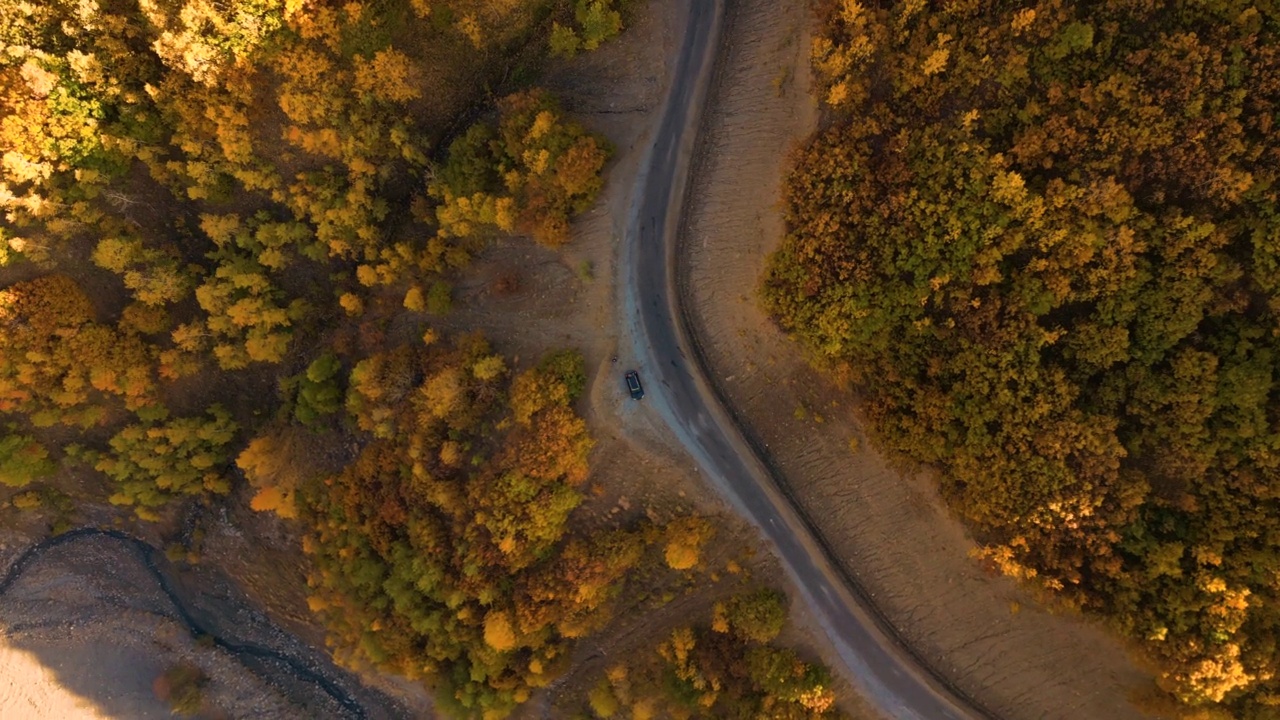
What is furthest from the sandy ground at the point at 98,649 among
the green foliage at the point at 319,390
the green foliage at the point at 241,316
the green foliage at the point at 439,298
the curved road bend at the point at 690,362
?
the curved road bend at the point at 690,362

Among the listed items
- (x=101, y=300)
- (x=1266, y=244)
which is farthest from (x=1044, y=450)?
(x=101, y=300)

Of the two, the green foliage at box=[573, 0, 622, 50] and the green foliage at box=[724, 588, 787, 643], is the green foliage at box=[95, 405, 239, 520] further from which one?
the green foliage at box=[724, 588, 787, 643]

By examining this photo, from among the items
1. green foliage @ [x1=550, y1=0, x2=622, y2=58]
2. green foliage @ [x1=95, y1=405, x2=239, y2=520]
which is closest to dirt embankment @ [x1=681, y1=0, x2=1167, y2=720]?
green foliage @ [x1=550, y1=0, x2=622, y2=58]

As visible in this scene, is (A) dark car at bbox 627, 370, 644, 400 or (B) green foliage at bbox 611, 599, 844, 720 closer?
(B) green foliage at bbox 611, 599, 844, 720

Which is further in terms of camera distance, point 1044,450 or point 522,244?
point 522,244

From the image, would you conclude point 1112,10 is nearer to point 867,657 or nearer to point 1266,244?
point 1266,244

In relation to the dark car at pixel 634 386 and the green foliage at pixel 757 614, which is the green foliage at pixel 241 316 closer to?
the dark car at pixel 634 386

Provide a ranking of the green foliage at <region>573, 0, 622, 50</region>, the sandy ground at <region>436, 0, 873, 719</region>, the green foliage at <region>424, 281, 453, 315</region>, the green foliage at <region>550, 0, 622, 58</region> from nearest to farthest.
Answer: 1. the green foliage at <region>573, 0, 622, 50</region>
2. the green foliage at <region>550, 0, 622, 58</region>
3. the sandy ground at <region>436, 0, 873, 719</region>
4. the green foliage at <region>424, 281, 453, 315</region>
